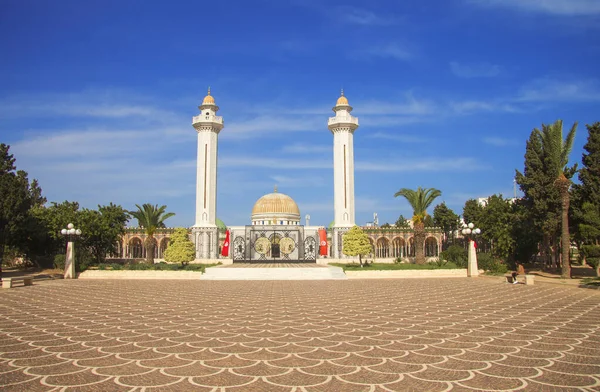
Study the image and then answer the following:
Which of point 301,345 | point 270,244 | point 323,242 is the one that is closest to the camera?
point 301,345

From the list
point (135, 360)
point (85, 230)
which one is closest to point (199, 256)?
point (85, 230)

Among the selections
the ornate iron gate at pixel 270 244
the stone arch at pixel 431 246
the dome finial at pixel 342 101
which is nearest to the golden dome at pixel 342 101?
the dome finial at pixel 342 101

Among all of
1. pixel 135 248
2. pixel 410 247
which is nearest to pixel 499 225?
pixel 410 247

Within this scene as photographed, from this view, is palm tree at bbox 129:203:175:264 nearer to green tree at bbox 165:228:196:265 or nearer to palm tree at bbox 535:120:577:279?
green tree at bbox 165:228:196:265

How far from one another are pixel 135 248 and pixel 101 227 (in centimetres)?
1737

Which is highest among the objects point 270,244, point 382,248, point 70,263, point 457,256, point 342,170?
point 342,170

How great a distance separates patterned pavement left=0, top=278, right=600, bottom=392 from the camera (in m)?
5.85

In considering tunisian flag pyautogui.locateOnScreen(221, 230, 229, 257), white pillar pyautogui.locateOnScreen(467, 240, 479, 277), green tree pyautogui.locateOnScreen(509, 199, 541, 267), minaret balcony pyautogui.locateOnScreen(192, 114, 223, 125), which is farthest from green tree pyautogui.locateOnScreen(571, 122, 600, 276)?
minaret balcony pyautogui.locateOnScreen(192, 114, 223, 125)

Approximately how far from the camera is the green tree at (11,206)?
28703 mm

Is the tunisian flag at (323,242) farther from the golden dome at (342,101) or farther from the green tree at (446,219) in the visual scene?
the green tree at (446,219)

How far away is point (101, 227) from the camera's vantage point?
34.2 metres

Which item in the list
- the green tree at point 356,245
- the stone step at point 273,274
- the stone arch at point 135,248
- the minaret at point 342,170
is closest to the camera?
the stone step at point 273,274

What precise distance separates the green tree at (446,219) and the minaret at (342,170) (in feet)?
44.5

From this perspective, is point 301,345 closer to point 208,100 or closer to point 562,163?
point 562,163
